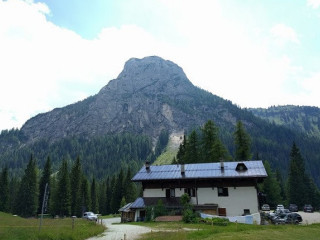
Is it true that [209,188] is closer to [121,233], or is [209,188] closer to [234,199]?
[234,199]

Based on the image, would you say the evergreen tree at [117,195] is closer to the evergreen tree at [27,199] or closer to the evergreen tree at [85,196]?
the evergreen tree at [85,196]

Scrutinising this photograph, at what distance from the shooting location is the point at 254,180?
39.2 meters

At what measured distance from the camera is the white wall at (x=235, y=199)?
3856cm

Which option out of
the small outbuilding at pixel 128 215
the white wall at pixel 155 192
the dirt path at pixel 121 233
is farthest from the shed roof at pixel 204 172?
the dirt path at pixel 121 233

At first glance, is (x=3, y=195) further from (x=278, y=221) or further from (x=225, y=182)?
(x=278, y=221)

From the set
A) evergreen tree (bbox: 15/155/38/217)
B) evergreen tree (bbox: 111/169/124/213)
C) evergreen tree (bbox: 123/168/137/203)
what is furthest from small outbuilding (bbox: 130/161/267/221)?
evergreen tree (bbox: 15/155/38/217)

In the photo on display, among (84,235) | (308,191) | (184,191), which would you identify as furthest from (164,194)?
(308,191)

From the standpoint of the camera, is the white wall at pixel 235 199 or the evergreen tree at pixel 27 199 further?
the evergreen tree at pixel 27 199

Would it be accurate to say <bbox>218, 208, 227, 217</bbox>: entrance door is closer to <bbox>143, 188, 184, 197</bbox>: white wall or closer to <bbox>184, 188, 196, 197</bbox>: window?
<bbox>184, 188, 196, 197</bbox>: window

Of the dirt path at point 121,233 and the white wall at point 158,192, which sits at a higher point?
the white wall at point 158,192

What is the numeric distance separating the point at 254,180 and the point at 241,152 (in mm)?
18028

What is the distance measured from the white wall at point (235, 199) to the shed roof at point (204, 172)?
2.06 m

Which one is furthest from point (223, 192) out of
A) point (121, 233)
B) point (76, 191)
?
point (76, 191)

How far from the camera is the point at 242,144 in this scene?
57562 mm
